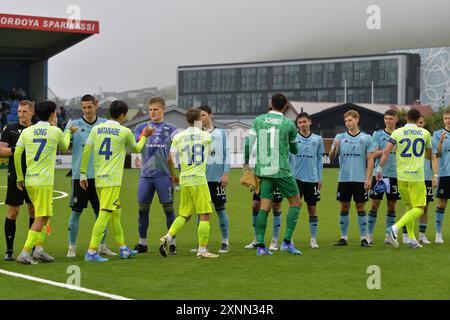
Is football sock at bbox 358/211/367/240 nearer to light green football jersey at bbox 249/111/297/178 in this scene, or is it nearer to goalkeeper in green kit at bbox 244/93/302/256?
goalkeeper in green kit at bbox 244/93/302/256

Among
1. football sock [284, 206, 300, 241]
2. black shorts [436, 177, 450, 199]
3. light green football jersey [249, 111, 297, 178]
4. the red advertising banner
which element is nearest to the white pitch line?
light green football jersey [249, 111, 297, 178]

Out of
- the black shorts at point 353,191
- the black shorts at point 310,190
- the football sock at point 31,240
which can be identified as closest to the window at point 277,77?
the black shorts at point 353,191

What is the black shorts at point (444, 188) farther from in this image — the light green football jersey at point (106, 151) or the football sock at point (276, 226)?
the light green football jersey at point (106, 151)

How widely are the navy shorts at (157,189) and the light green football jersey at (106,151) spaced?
1125 millimetres

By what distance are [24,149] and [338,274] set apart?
186 inches

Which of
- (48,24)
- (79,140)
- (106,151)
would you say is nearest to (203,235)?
(106,151)

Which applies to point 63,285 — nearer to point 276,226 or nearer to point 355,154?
point 276,226

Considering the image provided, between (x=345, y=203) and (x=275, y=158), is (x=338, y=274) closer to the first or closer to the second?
(x=275, y=158)

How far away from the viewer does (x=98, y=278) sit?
371 inches

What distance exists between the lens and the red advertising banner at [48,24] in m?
48.5

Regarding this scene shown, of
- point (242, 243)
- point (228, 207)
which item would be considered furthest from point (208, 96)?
point (242, 243)

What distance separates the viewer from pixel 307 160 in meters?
13.0

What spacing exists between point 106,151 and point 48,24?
41.1 metres

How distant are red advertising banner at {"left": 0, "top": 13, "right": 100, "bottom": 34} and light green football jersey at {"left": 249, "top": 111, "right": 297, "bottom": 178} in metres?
40.2
